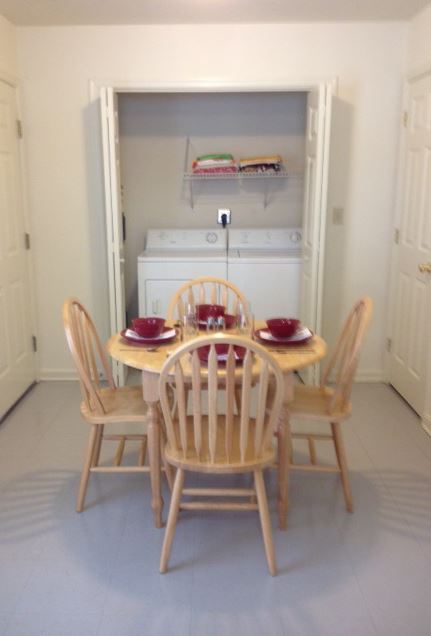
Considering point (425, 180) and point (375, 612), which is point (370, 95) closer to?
point (425, 180)

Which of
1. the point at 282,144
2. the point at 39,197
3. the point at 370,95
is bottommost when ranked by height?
the point at 39,197

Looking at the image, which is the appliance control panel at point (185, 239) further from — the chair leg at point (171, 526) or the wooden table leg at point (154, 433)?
the chair leg at point (171, 526)

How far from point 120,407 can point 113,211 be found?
151 centimetres

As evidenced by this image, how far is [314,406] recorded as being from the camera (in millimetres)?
2482

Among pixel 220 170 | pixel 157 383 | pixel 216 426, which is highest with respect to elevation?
pixel 220 170

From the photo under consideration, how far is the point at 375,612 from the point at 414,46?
10.1ft

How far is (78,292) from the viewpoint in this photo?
3984 millimetres

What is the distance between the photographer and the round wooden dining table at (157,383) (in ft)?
7.27

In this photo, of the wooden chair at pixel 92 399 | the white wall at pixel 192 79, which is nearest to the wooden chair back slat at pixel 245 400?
the wooden chair at pixel 92 399

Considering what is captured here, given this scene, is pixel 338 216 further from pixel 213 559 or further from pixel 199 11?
pixel 213 559

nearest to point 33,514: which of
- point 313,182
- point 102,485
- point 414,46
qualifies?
point 102,485

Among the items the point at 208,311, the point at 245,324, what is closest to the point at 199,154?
the point at 208,311

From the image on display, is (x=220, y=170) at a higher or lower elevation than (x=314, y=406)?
higher

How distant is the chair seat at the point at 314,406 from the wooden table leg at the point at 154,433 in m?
0.54
